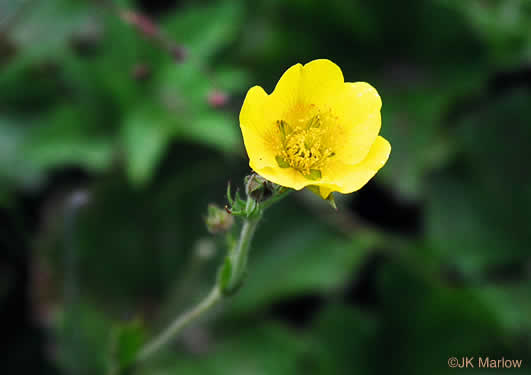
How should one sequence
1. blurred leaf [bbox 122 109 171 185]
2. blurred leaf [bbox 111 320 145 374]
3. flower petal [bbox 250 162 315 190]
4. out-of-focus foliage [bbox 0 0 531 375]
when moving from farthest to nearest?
1. out-of-focus foliage [bbox 0 0 531 375]
2. blurred leaf [bbox 122 109 171 185]
3. blurred leaf [bbox 111 320 145 374]
4. flower petal [bbox 250 162 315 190]

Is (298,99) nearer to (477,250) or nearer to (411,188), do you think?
(411,188)

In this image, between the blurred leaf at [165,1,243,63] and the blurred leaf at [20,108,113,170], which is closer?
the blurred leaf at [20,108,113,170]

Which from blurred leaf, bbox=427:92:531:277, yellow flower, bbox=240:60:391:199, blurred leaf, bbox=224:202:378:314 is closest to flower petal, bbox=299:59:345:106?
yellow flower, bbox=240:60:391:199

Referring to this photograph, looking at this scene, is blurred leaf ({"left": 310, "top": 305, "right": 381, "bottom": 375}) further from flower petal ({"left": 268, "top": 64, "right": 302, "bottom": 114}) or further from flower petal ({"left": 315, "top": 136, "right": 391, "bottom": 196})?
flower petal ({"left": 268, "top": 64, "right": 302, "bottom": 114})

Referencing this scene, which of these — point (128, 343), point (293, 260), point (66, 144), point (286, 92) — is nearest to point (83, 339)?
point (128, 343)

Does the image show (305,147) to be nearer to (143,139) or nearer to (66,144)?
(143,139)

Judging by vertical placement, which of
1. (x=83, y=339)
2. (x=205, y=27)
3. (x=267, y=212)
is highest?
(x=205, y=27)

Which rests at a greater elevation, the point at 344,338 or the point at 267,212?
the point at 267,212
